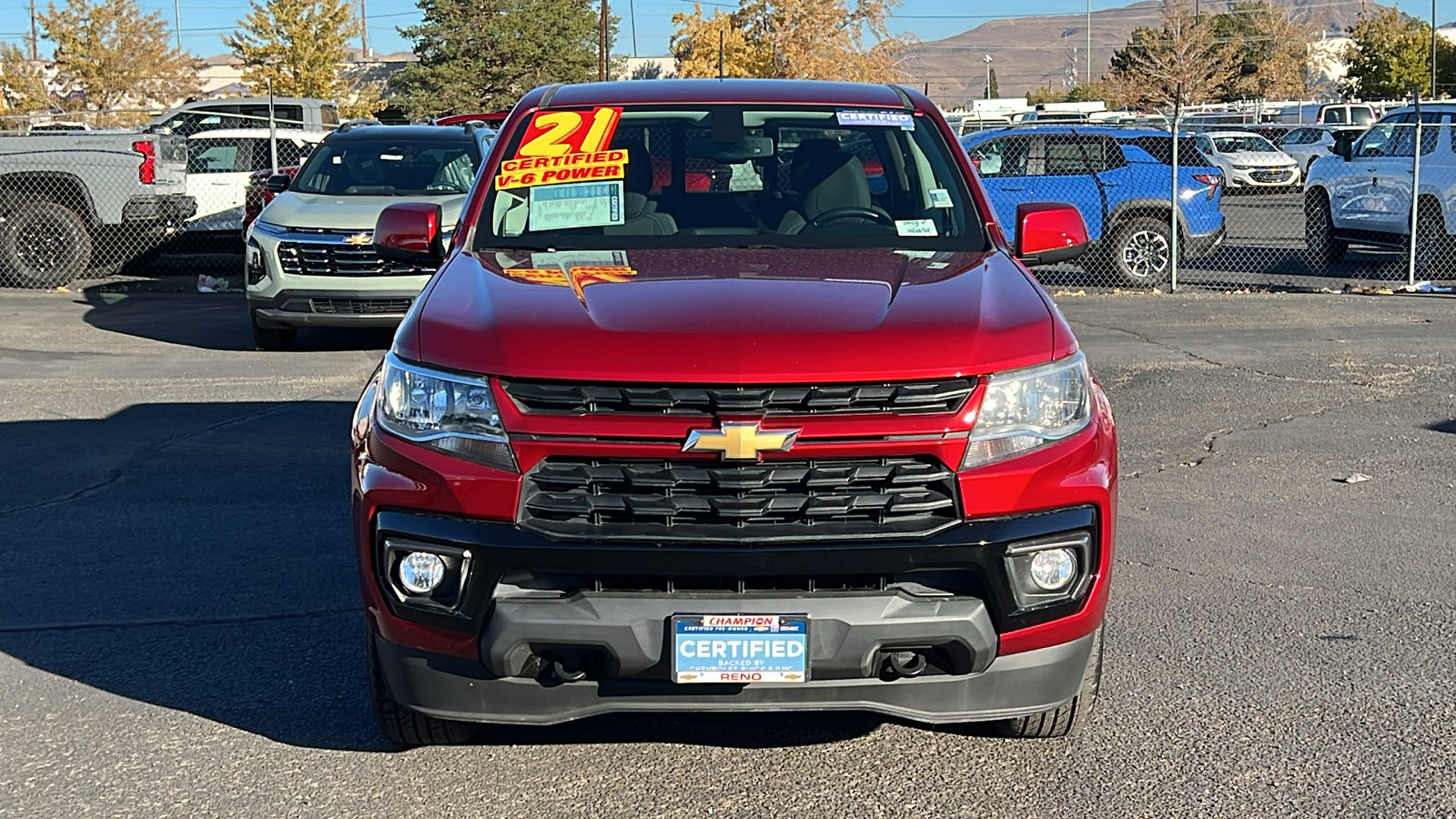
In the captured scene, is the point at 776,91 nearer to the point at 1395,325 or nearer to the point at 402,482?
the point at 402,482

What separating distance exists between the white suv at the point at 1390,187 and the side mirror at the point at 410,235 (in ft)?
42.0

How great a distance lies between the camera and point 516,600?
353cm

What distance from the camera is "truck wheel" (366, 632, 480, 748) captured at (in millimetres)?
3982

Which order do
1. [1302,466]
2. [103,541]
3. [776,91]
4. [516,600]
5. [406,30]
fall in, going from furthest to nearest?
[406,30]
[1302,466]
[103,541]
[776,91]
[516,600]

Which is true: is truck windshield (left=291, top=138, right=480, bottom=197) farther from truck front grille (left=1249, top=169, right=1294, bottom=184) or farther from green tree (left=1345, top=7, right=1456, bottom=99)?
green tree (left=1345, top=7, right=1456, bottom=99)

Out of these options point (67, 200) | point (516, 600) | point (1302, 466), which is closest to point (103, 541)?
point (516, 600)

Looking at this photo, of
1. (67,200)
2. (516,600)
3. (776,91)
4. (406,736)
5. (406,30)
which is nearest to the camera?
(516,600)

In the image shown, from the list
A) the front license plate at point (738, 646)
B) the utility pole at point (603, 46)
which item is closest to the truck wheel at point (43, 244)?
the front license plate at point (738, 646)

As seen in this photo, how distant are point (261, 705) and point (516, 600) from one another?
140 cm

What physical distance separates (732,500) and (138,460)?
214 inches

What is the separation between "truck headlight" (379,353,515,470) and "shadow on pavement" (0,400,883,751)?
96 cm

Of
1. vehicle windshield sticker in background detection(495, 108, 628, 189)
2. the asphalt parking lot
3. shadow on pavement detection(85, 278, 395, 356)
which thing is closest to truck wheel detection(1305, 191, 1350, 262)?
the asphalt parking lot

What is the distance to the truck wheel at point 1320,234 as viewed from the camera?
1797 centimetres

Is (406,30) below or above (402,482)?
above
